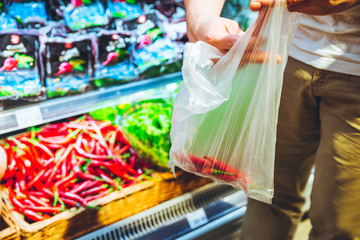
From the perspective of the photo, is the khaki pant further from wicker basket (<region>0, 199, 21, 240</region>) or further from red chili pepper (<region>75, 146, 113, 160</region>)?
wicker basket (<region>0, 199, 21, 240</region>)

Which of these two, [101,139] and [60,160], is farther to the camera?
[101,139]

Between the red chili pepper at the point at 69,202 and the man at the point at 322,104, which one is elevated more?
the man at the point at 322,104

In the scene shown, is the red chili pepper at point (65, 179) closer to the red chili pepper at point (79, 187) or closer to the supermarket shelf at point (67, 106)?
the red chili pepper at point (79, 187)

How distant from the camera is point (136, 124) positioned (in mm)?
1581

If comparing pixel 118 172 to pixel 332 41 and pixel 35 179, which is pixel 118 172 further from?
pixel 332 41

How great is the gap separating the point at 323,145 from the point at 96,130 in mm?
1124

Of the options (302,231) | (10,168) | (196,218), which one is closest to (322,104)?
(196,218)

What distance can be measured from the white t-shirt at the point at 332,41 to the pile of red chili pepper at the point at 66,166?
94 cm

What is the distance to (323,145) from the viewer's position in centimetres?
114

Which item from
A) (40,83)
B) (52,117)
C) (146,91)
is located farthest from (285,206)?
(40,83)

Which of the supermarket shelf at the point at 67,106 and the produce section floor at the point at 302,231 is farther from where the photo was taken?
the produce section floor at the point at 302,231

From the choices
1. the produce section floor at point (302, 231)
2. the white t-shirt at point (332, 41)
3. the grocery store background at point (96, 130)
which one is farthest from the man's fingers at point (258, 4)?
the produce section floor at point (302, 231)

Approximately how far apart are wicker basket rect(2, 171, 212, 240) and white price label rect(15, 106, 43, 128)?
356mm

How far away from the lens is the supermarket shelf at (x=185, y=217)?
1377 mm
